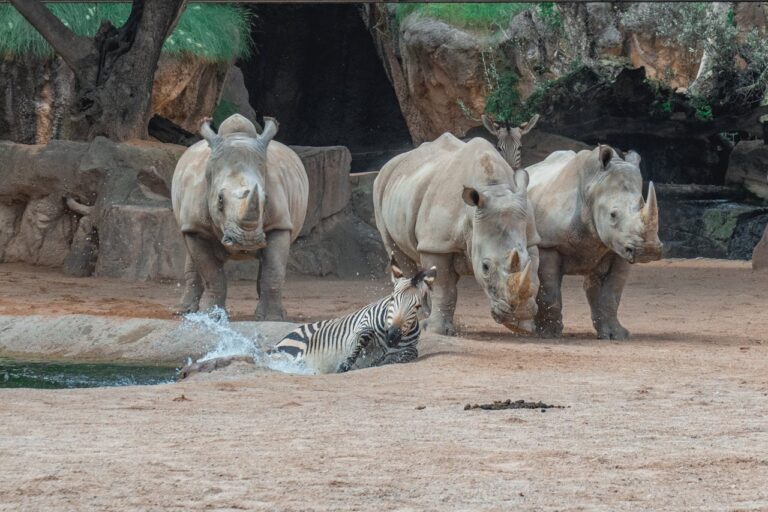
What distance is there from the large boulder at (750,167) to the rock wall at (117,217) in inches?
280

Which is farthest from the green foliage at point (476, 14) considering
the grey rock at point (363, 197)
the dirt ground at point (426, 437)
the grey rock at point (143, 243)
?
the dirt ground at point (426, 437)

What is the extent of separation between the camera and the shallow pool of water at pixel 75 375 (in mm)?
8438

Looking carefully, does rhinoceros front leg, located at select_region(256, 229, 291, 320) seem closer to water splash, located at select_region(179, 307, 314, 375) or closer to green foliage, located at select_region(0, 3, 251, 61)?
water splash, located at select_region(179, 307, 314, 375)

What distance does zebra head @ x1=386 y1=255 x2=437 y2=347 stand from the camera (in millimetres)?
8195

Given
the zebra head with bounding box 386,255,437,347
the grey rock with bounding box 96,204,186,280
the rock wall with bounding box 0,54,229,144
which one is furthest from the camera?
the rock wall with bounding box 0,54,229,144

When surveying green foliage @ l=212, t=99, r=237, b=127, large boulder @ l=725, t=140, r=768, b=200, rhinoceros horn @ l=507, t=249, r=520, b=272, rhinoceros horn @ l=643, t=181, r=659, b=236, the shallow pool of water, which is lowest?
the shallow pool of water

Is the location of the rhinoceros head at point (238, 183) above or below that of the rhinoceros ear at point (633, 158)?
below

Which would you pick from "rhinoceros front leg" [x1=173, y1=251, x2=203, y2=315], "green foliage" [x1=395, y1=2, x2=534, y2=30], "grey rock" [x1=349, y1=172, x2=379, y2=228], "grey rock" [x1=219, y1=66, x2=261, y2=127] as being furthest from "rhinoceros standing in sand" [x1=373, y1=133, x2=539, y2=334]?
"grey rock" [x1=219, y1=66, x2=261, y2=127]

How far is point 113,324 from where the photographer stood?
33.6ft

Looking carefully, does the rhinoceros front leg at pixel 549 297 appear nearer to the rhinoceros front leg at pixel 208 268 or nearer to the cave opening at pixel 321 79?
the rhinoceros front leg at pixel 208 268

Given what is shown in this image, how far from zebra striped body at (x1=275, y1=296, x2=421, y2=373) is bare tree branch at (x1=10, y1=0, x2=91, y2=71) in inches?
371

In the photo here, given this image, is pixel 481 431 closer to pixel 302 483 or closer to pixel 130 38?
pixel 302 483

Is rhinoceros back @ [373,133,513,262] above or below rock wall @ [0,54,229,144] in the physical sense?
below

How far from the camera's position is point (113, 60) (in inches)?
671
